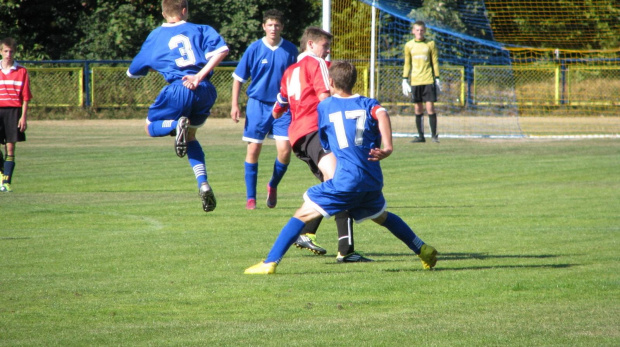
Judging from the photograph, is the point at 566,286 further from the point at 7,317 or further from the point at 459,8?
the point at 459,8

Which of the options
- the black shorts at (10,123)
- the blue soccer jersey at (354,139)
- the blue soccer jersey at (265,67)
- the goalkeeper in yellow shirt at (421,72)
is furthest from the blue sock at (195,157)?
the goalkeeper in yellow shirt at (421,72)

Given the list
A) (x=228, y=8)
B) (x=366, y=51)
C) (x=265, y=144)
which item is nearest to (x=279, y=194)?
(x=265, y=144)

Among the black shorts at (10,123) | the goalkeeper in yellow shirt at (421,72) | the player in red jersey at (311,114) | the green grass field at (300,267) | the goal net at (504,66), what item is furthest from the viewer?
the goal net at (504,66)

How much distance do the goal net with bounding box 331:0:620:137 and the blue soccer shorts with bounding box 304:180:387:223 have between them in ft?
58.1

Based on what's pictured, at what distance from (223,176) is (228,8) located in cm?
2164

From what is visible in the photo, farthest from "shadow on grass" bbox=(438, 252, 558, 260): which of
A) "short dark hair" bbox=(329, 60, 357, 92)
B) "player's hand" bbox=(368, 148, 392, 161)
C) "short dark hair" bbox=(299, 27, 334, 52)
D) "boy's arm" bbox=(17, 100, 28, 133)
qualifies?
"boy's arm" bbox=(17, 100, 28, 133)

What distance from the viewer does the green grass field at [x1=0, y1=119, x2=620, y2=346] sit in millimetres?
4336

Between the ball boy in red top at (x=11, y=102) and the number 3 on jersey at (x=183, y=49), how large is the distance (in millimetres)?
4745

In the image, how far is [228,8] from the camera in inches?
1324

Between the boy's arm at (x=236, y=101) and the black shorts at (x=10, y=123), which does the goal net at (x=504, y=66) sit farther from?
the boy's arm at (x=236, y=101)

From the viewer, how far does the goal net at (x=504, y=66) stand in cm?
2478

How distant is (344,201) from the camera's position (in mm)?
5746

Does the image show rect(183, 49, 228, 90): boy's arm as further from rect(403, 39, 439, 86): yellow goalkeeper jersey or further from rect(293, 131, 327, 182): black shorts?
rect(403, 39, 439, 86): yellow goalkeeper jersey

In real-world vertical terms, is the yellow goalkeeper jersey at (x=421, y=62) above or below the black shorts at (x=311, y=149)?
above
